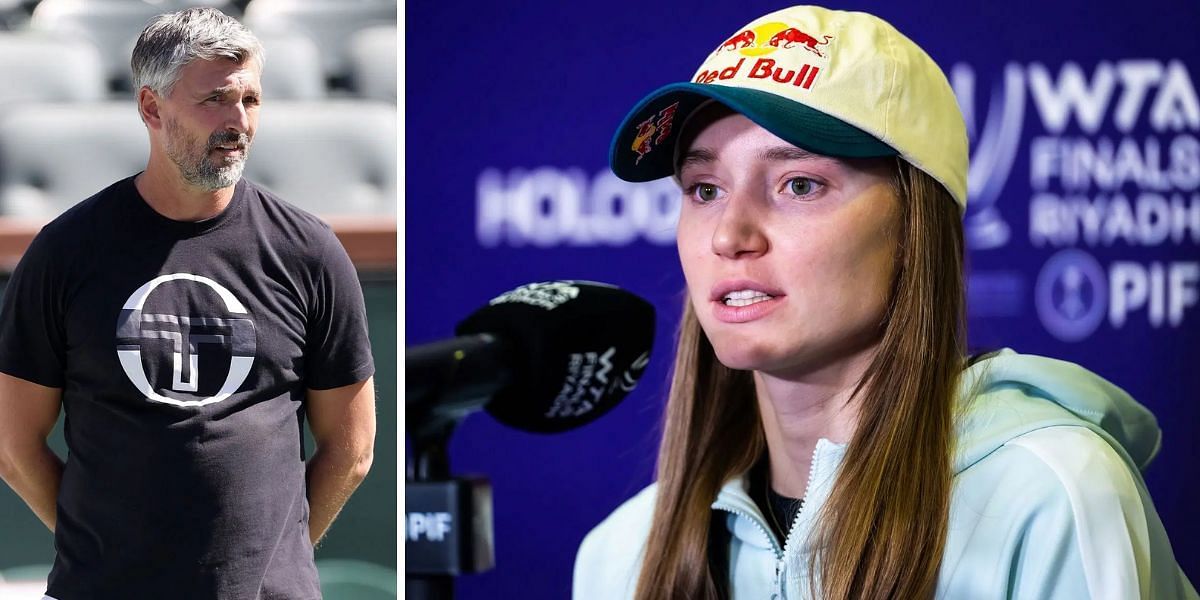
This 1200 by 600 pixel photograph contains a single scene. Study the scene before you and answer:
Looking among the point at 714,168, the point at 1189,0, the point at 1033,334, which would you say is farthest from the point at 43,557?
the point at 1189,0

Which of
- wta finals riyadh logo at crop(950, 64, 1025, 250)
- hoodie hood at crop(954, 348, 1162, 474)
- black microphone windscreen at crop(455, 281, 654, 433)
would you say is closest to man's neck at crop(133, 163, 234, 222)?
black microphone windscreen at crop(455, 281, 654, 433)

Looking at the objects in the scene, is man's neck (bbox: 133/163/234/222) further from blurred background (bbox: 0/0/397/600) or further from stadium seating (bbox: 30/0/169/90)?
stadium seating (bbox: 30/0/169/90)

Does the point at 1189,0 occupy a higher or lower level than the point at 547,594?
higher

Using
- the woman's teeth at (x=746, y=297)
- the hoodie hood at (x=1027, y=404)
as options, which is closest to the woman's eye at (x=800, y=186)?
the woman's teeth at (x=746, y=297)

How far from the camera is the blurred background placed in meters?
1.41

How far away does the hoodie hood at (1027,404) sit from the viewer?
1.15 m

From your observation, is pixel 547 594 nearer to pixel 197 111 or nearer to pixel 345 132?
pixel 345 132

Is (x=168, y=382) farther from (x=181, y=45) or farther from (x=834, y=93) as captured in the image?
(x=834, y=93)

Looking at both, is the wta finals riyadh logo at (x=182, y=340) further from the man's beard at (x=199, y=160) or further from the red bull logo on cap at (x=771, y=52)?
the red bull logo on cap at (x=771, y=52)

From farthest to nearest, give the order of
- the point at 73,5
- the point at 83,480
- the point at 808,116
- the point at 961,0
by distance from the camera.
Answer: the point at 961,0 → the point at 73,5 → the point at 83,480 → the point at 808,116

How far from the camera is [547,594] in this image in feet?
7.41

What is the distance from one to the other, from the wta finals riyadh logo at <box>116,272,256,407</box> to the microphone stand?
1.37 feet

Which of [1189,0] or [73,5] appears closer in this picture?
[73,5]

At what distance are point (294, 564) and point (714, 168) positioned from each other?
70cm
